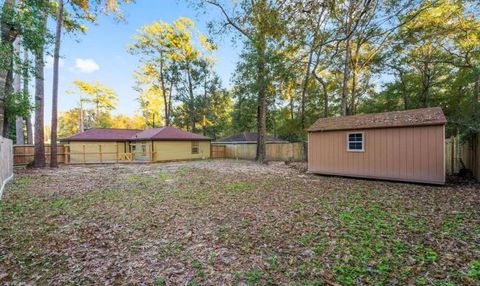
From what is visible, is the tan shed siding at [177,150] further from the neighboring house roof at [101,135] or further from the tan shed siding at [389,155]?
the tan shed siding at [389,155]

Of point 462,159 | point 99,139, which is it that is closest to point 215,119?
point 99,139

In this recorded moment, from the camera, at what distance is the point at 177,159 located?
2084 cm

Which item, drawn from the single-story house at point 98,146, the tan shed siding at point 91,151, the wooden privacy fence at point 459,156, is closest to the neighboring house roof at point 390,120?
the wooden privacy fence at point 459,156

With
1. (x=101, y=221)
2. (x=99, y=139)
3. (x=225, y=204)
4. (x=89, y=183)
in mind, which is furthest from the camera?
(x=99, y=139)

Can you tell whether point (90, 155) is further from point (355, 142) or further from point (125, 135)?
point (355, 142)

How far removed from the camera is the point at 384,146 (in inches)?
351

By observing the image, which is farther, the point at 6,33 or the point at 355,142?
the point at 355,142

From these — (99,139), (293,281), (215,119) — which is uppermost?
(215,119)

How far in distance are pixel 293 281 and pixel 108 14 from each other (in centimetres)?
1578

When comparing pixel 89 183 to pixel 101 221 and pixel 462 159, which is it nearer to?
pixel 101 221

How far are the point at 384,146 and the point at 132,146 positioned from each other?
20.0m

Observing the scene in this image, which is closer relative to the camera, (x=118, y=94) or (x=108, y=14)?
(x=108, y=14)

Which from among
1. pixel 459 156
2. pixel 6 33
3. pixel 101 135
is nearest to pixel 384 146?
pixel 459 156

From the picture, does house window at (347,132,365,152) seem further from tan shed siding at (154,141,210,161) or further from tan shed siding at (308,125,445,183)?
tan shed siding at (154,141,210,161)
